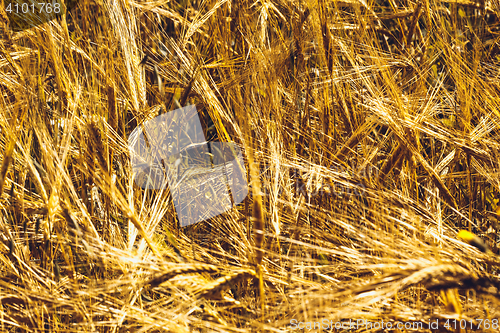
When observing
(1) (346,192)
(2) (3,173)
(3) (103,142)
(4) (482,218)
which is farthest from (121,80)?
(4) (482,218)

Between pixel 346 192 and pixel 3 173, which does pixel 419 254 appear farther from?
pixel 3 173

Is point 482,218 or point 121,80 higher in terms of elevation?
point 121,80

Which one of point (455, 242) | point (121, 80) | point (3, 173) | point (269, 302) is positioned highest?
point (121, 80)

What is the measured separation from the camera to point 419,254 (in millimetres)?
→ 550

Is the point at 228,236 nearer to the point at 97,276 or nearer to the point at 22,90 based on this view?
the point at 97,276

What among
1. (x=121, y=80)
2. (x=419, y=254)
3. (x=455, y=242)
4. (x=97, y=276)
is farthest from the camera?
(x=121, y=80)

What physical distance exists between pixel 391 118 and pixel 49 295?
31.9 inches

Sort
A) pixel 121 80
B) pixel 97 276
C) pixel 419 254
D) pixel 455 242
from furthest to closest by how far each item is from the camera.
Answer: pixel 121 80, pixel 97 276, pixel 455 242, pixel 419 254

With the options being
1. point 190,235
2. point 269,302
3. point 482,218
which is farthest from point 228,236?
point 482,218

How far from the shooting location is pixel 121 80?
87 cm

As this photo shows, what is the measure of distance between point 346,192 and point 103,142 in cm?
60

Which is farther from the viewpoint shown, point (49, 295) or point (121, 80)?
point (121, 80)

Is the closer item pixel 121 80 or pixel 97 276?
pixel 97 276

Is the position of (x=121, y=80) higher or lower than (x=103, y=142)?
higher
